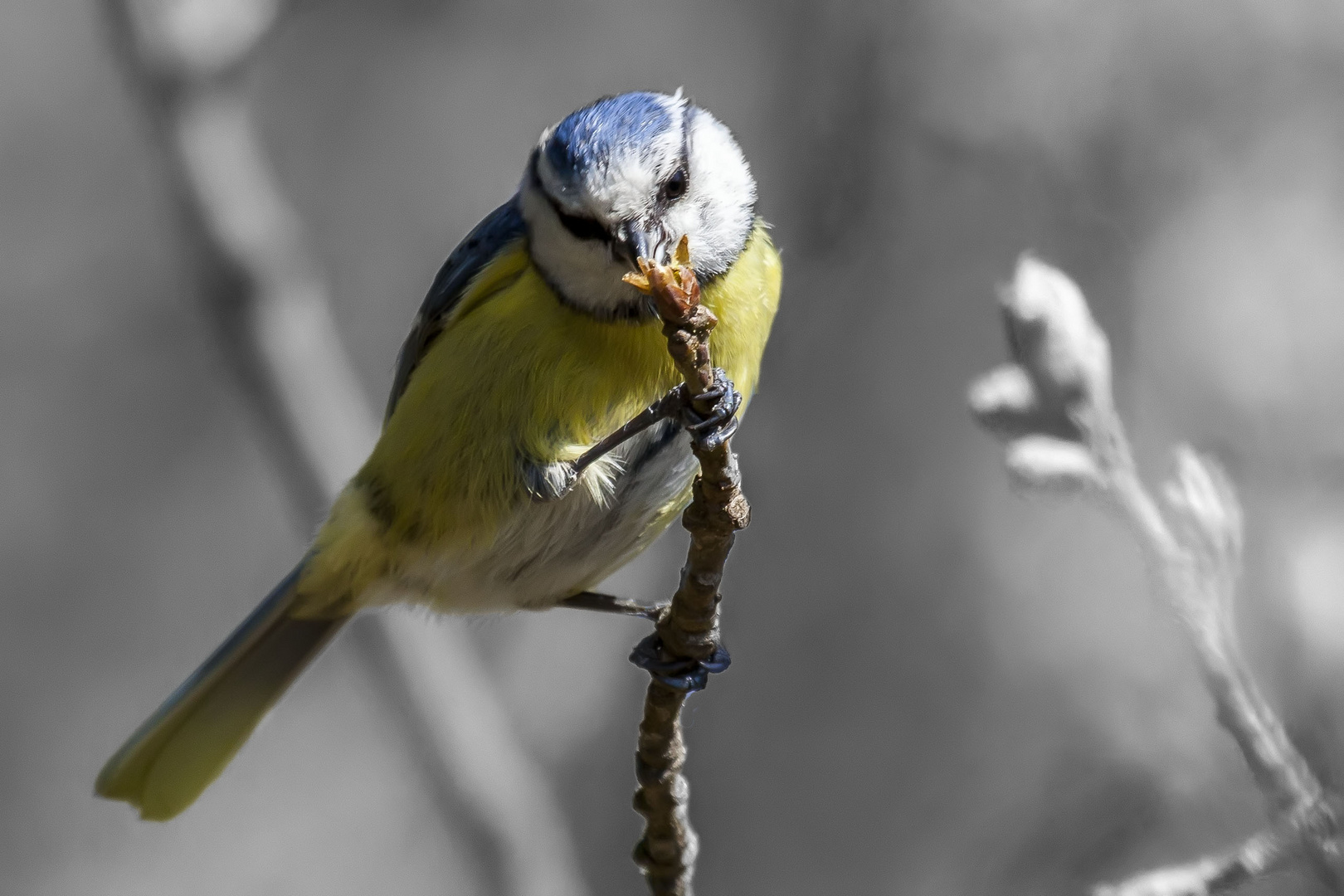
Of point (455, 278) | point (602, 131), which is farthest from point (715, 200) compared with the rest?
point (455, 278)

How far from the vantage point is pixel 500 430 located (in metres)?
2.66

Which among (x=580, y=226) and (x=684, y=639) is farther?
(x=580, y=226)

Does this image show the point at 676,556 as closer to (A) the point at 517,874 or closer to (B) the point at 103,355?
(A) the point at 517,874

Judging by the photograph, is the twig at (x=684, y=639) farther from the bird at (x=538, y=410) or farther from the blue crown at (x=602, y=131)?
the blue crown at (x=602, y=131)

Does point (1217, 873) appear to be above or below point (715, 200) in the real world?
below

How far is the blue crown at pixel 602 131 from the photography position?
250cm

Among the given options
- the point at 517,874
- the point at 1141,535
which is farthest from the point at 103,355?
the point at 1141,535

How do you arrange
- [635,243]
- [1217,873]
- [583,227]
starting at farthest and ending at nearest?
[583,227] < [635,243] < [1217,873]

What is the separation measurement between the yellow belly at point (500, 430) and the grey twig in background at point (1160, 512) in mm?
1067

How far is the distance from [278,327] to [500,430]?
1.94 metres

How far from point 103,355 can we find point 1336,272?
5.86 meters

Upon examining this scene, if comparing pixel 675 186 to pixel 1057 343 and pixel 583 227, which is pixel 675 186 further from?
pixel 1057 343

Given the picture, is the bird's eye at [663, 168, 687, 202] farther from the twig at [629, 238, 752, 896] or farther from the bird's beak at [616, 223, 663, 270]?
the twig at [629, 238, 752, 896]

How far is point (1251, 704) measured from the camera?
1.36m
